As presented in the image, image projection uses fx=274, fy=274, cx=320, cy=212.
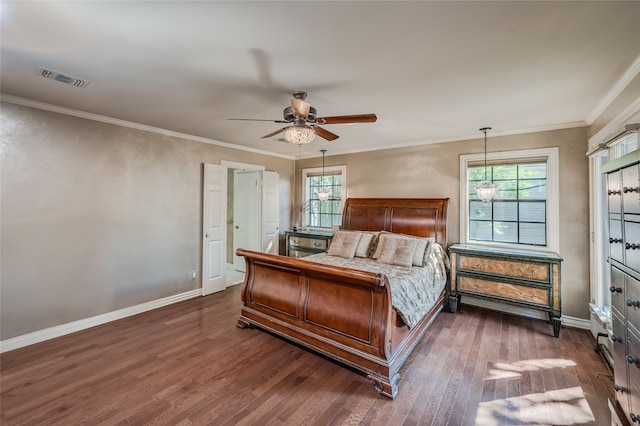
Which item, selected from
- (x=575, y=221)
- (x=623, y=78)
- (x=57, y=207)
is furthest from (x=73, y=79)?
(x=575, y=221)

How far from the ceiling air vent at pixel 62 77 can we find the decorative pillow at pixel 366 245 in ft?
11.9

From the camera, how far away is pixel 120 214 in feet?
12.1

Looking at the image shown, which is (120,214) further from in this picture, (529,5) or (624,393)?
(624,393)

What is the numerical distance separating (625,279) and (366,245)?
9.40 feet

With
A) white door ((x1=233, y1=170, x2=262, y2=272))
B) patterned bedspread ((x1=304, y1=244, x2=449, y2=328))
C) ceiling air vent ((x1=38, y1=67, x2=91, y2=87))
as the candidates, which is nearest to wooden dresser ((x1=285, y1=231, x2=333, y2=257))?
white door ((x1=233, y1=170, x2=262, y2=272))

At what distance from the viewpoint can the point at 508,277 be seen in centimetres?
354

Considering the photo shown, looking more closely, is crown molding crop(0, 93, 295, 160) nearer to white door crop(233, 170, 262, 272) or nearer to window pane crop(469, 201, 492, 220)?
white door crop(233, 170, 262, 272)

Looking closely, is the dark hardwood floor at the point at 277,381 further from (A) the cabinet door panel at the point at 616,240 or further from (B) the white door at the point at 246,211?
(B) the white door at the point at 246,211

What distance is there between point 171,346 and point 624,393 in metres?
3.60

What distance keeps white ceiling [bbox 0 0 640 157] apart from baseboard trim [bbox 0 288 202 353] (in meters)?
2.56

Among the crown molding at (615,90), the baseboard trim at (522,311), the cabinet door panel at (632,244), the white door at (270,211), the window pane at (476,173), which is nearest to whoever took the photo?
the cabinet door panel at (632,244)

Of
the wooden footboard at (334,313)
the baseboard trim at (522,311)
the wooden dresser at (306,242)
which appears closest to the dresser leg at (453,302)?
the baseboard trim at (522,311)

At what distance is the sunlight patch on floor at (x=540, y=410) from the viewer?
197cm

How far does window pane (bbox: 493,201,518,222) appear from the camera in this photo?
3.98m
